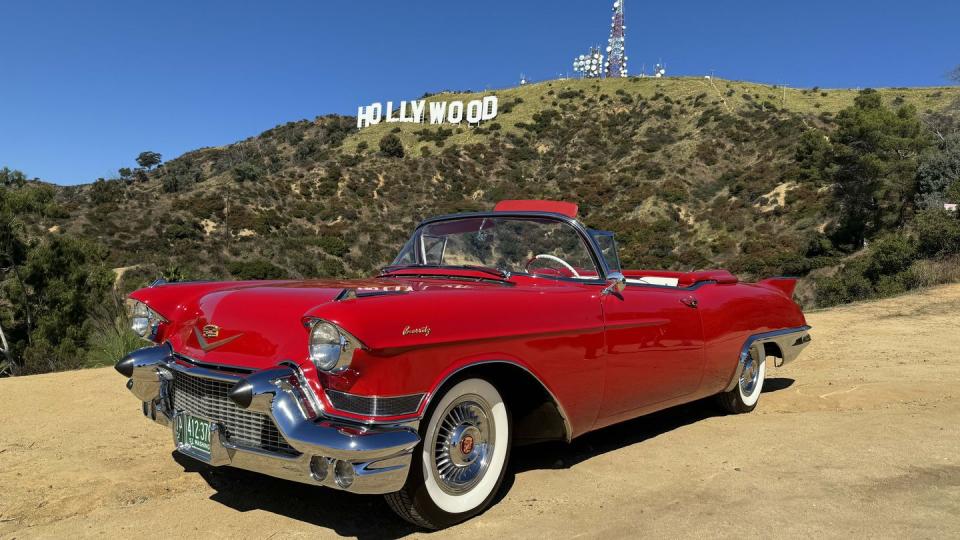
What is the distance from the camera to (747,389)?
5504mm

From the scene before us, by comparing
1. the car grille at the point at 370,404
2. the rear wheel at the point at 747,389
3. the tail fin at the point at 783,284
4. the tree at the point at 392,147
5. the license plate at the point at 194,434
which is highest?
the tree at the point at 392,147

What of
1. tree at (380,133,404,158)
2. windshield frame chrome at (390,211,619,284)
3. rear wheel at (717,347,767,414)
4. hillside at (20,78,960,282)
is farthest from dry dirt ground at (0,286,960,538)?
tree at (380,133,404,158)

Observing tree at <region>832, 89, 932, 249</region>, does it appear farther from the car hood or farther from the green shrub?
the car hood

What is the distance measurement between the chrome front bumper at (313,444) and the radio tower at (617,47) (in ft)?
233

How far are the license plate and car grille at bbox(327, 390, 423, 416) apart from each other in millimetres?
745

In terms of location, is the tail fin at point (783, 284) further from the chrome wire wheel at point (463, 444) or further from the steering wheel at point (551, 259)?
the chrome wire wheel at point (463, 444)

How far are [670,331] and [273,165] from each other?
54.5 metres

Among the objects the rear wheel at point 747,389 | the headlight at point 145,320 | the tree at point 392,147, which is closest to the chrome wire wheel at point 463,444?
the headlight at point 145,320

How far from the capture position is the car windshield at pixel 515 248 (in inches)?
161

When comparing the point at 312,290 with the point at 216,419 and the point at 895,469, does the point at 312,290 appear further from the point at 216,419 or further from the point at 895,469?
the point at 895,469

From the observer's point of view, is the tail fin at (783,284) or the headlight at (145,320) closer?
Result: the headlight at (145,320)

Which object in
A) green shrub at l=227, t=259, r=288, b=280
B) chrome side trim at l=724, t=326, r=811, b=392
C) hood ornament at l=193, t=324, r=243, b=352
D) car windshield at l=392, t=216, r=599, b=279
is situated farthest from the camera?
green shrub at l=227, t=259, r=288, b=280

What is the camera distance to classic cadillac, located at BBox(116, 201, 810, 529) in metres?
2.56

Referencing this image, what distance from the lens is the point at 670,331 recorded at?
13.6 ft
